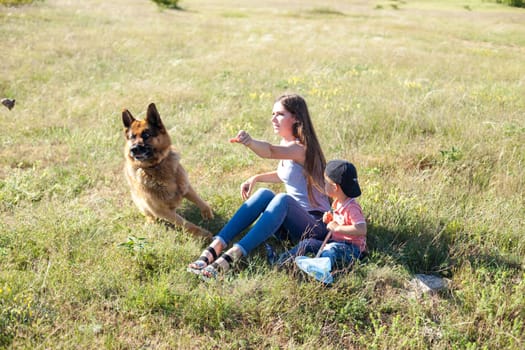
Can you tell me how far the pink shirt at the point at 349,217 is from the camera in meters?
3.81

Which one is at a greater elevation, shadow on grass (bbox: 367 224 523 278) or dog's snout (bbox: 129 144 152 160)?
dog's snout (bbox: 129 144 152 160)

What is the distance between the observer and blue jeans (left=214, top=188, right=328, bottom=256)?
4.05 m

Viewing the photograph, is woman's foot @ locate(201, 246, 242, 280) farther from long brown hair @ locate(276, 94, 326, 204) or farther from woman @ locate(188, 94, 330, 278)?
long brown hair @ locate(276, 94, 326, 204)

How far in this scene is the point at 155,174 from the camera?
491 cm

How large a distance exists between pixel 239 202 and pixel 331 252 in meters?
1.81

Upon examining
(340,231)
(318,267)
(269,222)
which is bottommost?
(318,267)

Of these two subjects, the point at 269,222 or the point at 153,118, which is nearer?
the point at 269,222

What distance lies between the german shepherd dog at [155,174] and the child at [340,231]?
137 centimetres

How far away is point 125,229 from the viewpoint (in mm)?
4711

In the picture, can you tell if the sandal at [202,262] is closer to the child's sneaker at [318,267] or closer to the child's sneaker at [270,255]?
the child's sneaker at [270,255]

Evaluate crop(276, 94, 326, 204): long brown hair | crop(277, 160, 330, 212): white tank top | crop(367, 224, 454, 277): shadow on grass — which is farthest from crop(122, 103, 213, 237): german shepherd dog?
crop(367, 224, 454, 277): shadow on grass

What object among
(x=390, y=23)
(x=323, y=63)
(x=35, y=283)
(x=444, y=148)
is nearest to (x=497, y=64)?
(x=323, y=63)

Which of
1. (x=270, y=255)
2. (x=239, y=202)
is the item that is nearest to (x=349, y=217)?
(x=270, y=255)

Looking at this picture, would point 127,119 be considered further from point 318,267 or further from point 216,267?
point 318,267
